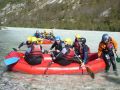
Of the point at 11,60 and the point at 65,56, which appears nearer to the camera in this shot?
the point at 11,60

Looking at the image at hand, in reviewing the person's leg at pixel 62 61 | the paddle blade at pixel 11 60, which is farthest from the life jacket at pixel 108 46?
the paddle blade at pixel 11 60

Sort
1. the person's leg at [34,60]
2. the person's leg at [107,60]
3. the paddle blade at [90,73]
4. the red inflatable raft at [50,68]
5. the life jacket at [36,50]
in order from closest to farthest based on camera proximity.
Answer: the paddle blade at [90,73], the red inflatable raft at [50,68], the person's leg at [34,60], the life jacket at [36,50], the person's leg at [107,60]

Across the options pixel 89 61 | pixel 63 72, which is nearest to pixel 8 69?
pixel 63 72

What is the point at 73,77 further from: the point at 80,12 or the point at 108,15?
the point at 80,12

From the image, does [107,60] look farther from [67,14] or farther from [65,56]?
[67,14]

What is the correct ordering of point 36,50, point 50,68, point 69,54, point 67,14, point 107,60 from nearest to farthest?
point 50,68
point 36,50
point 69,54
point 107,60
point 67,14

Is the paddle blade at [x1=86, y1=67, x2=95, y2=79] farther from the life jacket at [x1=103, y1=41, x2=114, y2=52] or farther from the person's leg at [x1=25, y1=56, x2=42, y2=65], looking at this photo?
the person's leg at [x1=25, y1=56, x2=42, y2=65]

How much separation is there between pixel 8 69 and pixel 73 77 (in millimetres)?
2575

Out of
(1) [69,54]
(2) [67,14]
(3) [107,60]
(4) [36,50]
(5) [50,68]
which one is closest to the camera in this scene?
A: (5) [50,68]

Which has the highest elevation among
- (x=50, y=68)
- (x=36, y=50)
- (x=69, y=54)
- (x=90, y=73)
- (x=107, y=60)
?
(x=36, y=50)

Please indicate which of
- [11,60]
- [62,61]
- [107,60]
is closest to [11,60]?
[11,60]

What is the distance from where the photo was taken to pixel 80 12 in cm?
6788

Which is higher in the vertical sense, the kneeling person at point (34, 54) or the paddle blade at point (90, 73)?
the kneeling person at point (34, 54)

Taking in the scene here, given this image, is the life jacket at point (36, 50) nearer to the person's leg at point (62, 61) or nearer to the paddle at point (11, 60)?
the paddle at point (11, 60)
